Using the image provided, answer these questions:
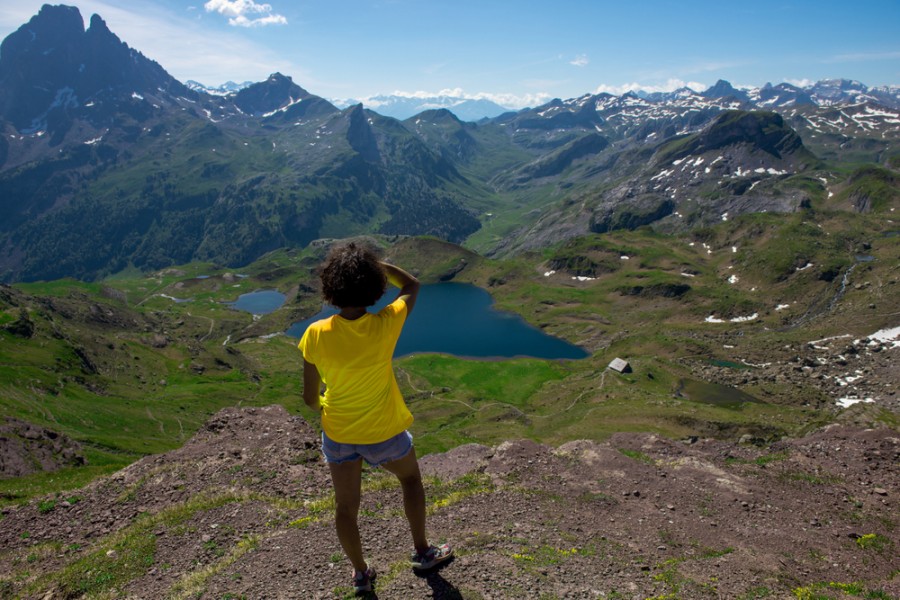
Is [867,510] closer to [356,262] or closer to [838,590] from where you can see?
[838,590]

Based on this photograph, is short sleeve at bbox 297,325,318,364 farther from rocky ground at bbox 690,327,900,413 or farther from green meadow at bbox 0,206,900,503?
rocky ground at bbox 690,327,900,413

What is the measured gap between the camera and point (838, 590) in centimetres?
1127

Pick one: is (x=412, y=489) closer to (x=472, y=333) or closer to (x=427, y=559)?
(x=427, y=559)

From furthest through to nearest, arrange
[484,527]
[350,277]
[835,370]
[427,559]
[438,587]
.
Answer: [835,370]
[484,527]
[427,559]
[438,587]
[350,277]

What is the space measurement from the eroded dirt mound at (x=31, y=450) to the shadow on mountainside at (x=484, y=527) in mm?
16724

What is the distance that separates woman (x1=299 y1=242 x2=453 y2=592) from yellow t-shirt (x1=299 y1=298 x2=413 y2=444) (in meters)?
0.01

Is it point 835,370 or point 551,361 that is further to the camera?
point 551,361

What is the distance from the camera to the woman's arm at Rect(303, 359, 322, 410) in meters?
7.60

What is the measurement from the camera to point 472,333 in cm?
14600

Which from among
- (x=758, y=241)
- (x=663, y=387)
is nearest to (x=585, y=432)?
(x=663, y=387)

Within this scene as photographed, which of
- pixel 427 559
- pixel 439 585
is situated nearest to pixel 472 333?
pixel 427 559

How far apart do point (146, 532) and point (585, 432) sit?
52.1 metres

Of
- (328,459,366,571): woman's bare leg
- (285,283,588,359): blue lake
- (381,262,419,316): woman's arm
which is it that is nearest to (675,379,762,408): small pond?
(285,283,588,359): blue lake

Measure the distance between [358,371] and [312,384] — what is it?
3.13 feet
